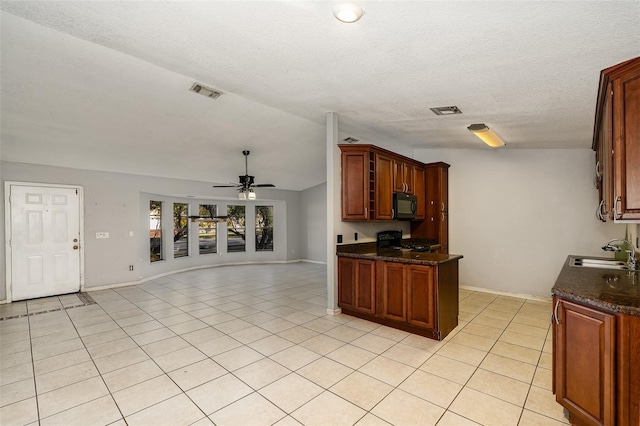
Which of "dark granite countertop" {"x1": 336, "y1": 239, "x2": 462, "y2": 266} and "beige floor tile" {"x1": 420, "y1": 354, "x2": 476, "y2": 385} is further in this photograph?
"dark granite countertop" {"x1": 336, "y1": 239, "x2": 462, "y2": 266}

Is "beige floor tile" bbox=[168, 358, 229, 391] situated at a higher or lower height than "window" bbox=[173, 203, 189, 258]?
lower

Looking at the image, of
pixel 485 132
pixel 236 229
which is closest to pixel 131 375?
pixel 485 132

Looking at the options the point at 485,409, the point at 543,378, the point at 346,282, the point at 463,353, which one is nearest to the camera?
the point at 485,409

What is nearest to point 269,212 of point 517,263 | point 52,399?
point 517,263

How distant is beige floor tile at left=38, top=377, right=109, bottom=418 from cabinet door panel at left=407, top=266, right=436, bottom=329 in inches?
116

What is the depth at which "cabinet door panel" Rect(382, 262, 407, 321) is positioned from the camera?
354 cm

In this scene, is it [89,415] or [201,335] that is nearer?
[89,415]

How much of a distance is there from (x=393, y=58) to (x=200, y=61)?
5.38 feet

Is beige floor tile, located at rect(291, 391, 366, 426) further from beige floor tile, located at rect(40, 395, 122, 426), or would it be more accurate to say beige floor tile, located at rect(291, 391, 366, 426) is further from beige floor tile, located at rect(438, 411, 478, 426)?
beige floor tile, located at rect(40, 395, 122, 426)

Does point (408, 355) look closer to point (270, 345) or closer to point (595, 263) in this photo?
point (270, 345)

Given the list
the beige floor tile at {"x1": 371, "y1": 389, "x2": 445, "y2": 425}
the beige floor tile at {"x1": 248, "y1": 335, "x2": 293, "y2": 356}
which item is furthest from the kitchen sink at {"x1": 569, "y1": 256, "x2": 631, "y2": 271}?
the beige floor tile at {"x1": 248, "y1": 335, "x2": 293, "y2": 356}

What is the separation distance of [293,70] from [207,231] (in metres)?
6.80

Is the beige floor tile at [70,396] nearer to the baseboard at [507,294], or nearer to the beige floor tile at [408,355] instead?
the beige floor tile at [408,355]

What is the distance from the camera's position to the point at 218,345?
324cm
